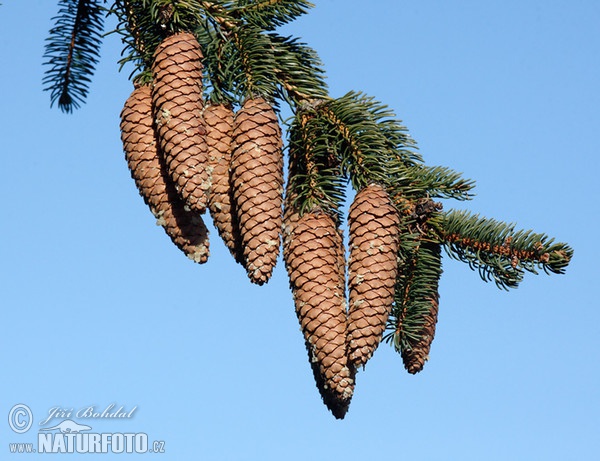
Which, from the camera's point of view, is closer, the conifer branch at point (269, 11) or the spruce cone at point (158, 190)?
the spruce cone at point (158, 190)

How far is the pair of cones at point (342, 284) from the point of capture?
7.41 feet

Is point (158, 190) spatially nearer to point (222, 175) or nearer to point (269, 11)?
point (222, 175)

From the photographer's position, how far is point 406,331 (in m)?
2.62

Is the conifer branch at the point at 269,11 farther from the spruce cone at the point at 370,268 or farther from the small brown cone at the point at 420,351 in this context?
the small brown cone at the point at 420,351

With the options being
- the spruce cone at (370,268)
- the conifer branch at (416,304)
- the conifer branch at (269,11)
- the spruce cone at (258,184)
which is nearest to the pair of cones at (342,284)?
the spruce cone at (370,268)

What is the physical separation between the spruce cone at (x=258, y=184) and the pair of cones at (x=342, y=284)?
0.46ft

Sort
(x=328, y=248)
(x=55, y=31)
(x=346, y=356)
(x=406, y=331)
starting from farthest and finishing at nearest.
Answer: (x=55, y=31) < (x=406, y=331) < (x=328, y=248) < (x=346, y=356)

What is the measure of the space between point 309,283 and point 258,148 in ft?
1.26

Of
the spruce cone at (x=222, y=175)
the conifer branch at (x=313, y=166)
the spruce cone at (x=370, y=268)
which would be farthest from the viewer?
the conifer branch at (x=313, y=166)

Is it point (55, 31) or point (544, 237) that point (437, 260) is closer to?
point (544, 237)

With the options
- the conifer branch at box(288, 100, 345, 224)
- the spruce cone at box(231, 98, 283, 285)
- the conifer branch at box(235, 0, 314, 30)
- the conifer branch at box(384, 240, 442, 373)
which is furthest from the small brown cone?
the conifer branch at box(235, 0, 314, 30)

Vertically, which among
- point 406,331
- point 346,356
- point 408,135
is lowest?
point 346,356

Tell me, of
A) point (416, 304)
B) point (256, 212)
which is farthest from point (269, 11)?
point (416, 304)

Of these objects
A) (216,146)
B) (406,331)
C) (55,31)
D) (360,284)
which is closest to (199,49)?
(216,146)
